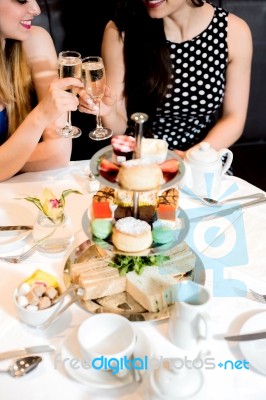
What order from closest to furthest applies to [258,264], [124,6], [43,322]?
1. [43,322]
2. [258,264]
3. [124,6]

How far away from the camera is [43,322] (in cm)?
116

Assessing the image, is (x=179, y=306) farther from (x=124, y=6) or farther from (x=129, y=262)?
(x=124, y=6)

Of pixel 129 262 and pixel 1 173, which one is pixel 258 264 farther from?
pixel 1 173

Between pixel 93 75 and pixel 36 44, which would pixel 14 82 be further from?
pixel 93 75

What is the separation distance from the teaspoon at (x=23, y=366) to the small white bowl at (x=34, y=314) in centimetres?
9

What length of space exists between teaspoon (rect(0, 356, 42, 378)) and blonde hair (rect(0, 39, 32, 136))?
1.15m

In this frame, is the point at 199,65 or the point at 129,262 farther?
the point at 199,65

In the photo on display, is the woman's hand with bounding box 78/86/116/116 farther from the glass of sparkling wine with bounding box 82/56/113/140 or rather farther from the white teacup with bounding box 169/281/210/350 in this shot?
the white teacup with bounding box 169/281/210/350

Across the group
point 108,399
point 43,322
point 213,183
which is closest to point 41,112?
point 213,183

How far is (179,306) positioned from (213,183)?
1.99 feet

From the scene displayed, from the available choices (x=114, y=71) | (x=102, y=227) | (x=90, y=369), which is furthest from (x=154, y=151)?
(x=114, y=71)

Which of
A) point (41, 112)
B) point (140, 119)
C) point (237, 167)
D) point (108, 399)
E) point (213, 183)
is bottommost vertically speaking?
point (237, 167)

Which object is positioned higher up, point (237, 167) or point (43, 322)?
point (43, 322)

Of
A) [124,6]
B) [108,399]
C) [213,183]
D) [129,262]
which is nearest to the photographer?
[108,399]
